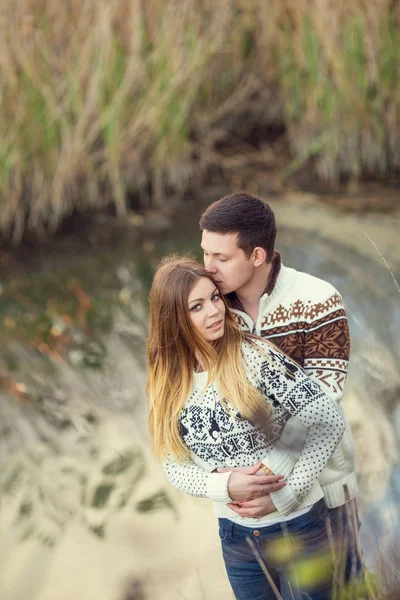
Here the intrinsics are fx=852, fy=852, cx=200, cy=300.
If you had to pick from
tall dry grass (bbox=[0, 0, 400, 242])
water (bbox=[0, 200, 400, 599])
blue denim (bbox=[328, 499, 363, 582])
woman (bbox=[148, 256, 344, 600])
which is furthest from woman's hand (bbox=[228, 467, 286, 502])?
tall dry grass (bbox=[0, 0, 400, 242])

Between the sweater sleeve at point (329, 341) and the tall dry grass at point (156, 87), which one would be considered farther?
the tall dry grass at point (156, 87)

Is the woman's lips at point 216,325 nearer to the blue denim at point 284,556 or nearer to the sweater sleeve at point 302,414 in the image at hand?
the sweater sleeve at point 302,414

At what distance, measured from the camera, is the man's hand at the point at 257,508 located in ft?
4.72

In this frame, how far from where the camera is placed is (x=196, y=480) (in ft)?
4.89

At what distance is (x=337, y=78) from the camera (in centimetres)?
458

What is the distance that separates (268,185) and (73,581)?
3.18 metres

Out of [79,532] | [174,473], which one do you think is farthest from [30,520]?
[174,473]

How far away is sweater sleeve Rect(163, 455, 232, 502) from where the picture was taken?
57.2 inches

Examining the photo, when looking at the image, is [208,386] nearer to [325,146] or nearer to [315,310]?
[315,310]

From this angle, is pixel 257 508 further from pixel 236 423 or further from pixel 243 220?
pixel 243 220

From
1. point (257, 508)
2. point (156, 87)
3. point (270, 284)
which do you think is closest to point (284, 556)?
point (257, 508)

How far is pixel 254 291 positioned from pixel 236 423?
0.78 feet

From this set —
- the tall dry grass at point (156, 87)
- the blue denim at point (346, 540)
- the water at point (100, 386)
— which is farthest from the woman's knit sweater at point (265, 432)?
the tall dry grass at point (156, 87)

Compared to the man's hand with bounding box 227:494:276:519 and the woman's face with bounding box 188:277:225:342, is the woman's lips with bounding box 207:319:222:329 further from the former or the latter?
the man's hand with bounding box 227:494:276:519
